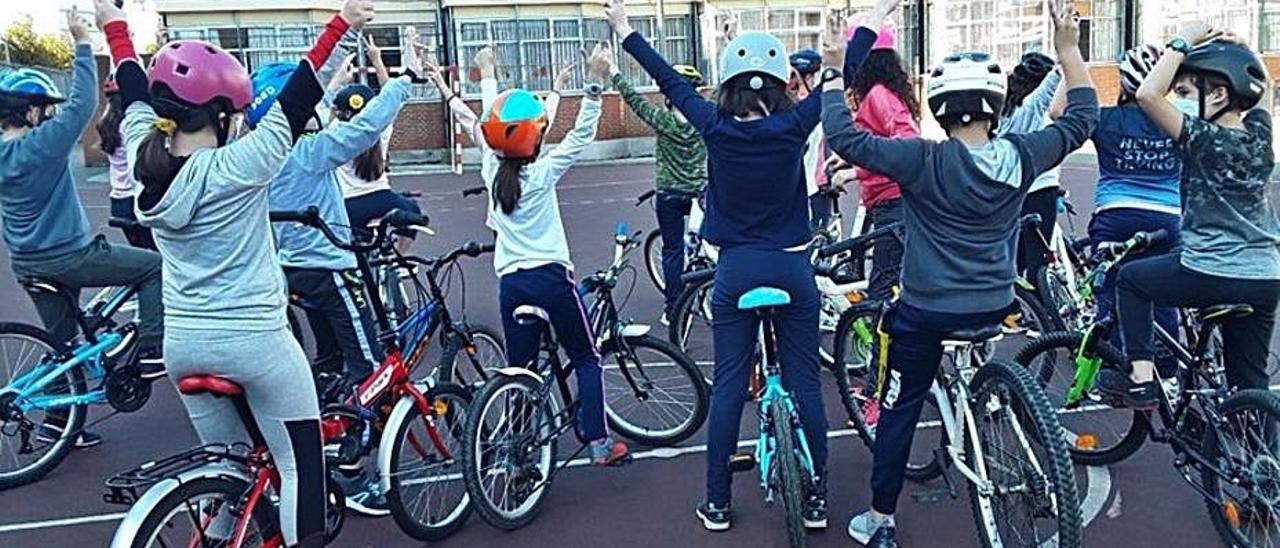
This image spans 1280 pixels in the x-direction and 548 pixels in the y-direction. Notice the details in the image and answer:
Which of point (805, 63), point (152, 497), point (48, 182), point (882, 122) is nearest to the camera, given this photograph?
point (152, 497)

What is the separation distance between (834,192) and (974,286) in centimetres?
335

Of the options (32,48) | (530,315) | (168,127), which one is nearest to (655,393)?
(530,315)

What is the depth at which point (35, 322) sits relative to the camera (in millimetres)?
9438

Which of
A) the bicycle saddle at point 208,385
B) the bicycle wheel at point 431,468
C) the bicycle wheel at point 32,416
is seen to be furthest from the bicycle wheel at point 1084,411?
the bicycle wheel at point 32,416

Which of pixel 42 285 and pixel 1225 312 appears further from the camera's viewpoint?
pixel 42 285

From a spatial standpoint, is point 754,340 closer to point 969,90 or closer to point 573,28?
point 969,90

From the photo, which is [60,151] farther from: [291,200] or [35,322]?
[35,322]

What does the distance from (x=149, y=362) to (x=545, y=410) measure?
233cm

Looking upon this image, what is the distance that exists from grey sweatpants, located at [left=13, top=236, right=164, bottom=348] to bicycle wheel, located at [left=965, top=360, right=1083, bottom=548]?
13.4ft

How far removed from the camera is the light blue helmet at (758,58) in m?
4.16

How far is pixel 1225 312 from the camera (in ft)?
14.1

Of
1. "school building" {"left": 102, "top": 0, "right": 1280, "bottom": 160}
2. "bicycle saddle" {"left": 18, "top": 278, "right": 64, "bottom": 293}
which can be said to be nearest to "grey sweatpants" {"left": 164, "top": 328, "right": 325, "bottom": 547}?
"bicycle saddle" {"left": 18, "top": 278, "right": 64, "bottom": 293}

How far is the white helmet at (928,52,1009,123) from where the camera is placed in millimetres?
3811

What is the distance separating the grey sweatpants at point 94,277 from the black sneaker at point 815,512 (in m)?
3.43
